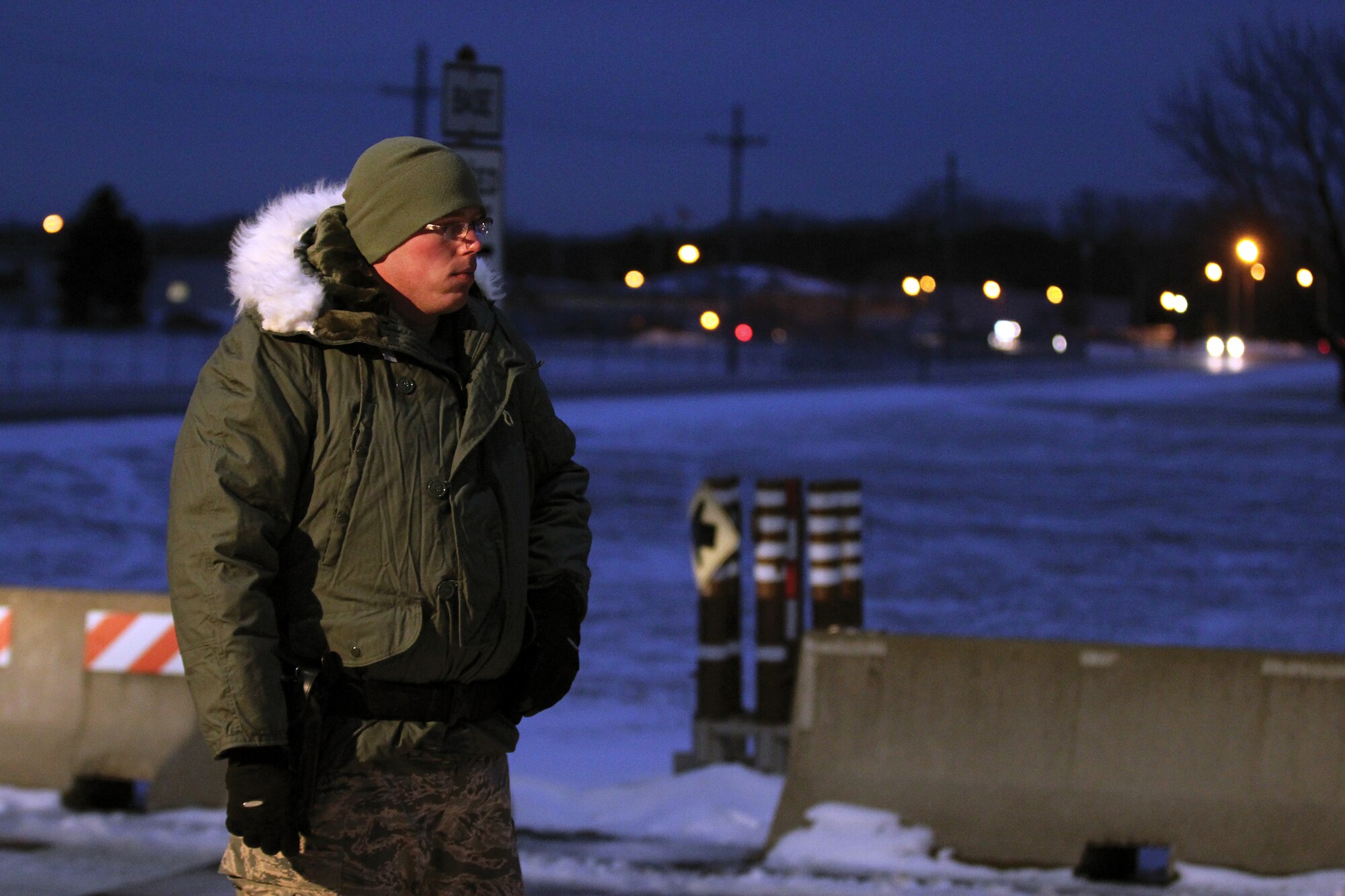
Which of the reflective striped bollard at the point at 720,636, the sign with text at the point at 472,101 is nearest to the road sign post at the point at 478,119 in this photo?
the sign with text at the point at 472,101

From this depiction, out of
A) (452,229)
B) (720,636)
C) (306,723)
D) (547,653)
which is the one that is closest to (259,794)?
(306,723)

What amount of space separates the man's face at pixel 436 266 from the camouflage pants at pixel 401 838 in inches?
32.4

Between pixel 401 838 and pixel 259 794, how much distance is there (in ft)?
1.08

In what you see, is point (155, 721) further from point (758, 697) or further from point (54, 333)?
point (54, 333)

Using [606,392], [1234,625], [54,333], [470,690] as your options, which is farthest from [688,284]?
[470,690]

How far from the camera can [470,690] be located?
300 cm

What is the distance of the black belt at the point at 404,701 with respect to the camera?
9.52 ft

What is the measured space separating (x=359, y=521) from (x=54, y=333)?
58.6 meters

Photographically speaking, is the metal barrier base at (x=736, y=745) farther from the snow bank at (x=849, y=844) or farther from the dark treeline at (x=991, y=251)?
the dark treeline at (x=991, y=251)

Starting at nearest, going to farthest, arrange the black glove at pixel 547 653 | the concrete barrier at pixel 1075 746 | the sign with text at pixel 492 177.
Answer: the black glove at pixel 547 653 < the concrete barrier at pixel 1075 746 < the sign with text at pixel 492 177

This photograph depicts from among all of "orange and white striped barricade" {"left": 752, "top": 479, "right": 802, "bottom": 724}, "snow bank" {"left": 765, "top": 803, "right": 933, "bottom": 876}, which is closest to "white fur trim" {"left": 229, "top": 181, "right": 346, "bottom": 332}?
"snow bank" {"left": 765, "top": 803, "right": 933, "bottom": 876}

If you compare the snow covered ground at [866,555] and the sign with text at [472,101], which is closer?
the snow covered ground at [866,555]

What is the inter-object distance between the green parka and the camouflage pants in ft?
0.23

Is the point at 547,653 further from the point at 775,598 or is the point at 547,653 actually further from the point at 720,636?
the point at 775,598
